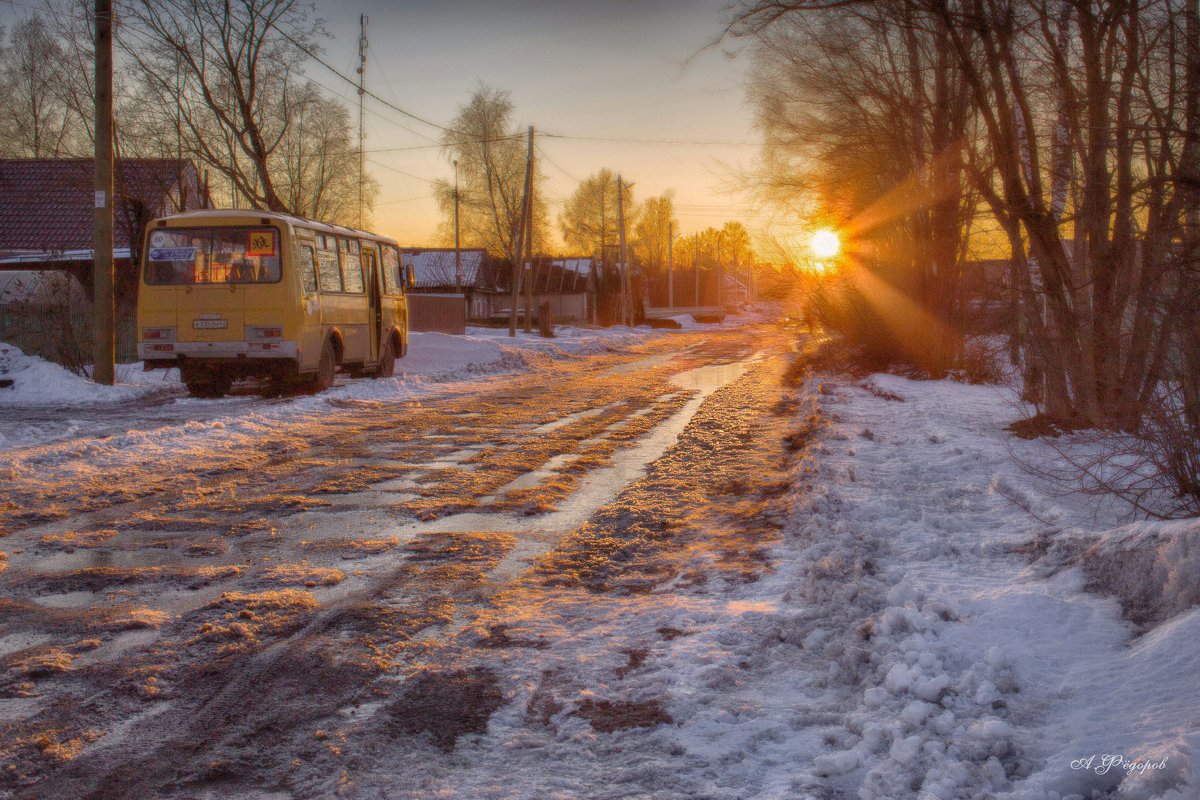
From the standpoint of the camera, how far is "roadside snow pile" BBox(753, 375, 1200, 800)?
2.83 m

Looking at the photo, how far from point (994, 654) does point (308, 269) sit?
14282 mm

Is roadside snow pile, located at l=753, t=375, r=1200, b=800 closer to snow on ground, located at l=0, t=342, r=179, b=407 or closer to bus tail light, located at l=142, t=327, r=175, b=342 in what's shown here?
bus tail light, located at l=142, t=327, r=175, b=342

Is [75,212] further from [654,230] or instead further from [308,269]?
[654,230]

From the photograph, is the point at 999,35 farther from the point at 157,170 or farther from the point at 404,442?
the point at 157,170

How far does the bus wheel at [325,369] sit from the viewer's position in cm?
1645

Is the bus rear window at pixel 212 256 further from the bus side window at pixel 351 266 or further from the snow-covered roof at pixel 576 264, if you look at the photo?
the snow-covered roof at pixel 576 264

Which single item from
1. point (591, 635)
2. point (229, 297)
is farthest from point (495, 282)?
point (591, 635)

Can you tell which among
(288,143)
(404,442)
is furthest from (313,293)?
(288,143)

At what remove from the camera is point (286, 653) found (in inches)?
162

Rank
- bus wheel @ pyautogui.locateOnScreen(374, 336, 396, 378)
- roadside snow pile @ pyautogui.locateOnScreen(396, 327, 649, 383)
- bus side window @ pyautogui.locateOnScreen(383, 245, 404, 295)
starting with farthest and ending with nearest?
roadside snow pile @ pyautogui.locateOnScreen(396, 327, 649, 383) → bus side window @ pyautogui.locateOnScreen(383, 245, 404, 295) → bus wheel @ pyautogui.locateOnScreen(374, 336, 396, 378)

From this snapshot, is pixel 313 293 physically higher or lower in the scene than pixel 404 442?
higher

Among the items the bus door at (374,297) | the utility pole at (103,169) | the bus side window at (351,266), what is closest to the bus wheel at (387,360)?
the bus door at (374,297)

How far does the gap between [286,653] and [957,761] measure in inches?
106

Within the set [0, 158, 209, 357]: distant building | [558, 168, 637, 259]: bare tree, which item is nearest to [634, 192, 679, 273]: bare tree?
[558, 168, 637, 259]: bare tree
